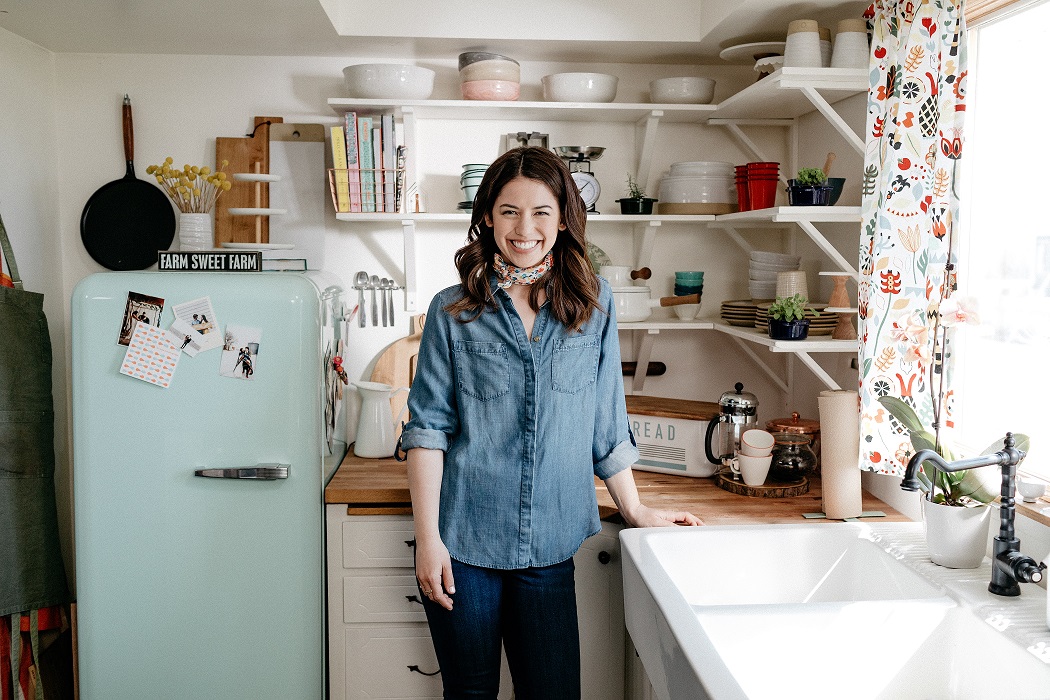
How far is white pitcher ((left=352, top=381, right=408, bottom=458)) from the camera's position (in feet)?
7.94

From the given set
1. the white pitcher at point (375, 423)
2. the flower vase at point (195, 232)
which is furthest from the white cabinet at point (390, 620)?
the flower vase at point (195, 232)

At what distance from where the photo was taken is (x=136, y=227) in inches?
103

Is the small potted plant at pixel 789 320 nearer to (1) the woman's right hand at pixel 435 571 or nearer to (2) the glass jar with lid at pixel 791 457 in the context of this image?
(2) the glass jar with lid at pixel 791 457

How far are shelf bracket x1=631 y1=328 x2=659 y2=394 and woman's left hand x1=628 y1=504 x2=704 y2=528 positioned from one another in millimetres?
848

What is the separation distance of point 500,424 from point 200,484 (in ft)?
2.86

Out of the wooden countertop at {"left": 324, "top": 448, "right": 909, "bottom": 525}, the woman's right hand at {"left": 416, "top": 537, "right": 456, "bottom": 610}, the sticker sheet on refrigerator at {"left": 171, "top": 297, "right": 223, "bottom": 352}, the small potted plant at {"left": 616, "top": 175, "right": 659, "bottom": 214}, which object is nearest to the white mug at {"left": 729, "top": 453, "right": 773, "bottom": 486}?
the wooden countertop at {"left": 324, "top": 448, "right": 909, "bottom": 525}

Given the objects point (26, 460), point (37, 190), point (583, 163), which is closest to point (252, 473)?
point (26, 460)

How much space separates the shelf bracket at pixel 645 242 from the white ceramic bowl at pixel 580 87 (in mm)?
389

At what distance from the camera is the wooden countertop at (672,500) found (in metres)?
2.02

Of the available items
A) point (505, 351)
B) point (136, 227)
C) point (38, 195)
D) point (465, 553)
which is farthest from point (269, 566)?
point (38, 195)

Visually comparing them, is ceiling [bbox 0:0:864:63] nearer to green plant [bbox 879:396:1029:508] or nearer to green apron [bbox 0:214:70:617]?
green apron [bbox 0:214:70:617]

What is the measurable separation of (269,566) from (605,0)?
1763 mm

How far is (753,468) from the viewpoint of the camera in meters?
2.19

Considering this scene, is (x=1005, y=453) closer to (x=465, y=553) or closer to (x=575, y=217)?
(x=575, y=217)
